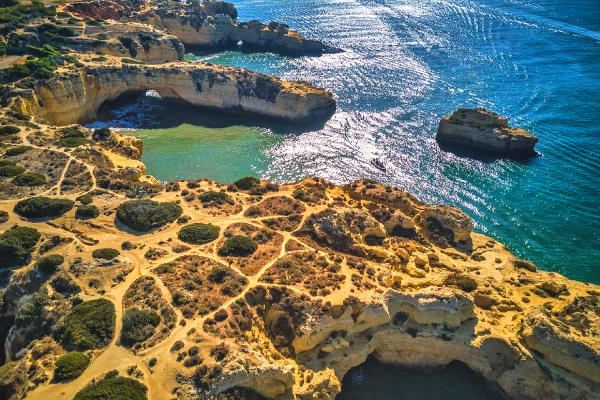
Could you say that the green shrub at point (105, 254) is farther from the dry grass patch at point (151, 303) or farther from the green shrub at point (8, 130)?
the green shrub at point (8, 130)

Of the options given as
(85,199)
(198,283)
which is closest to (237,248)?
(198,283)

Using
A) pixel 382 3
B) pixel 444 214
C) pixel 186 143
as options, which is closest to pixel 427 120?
pixel 444 214

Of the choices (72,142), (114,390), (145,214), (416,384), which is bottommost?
(416,384)

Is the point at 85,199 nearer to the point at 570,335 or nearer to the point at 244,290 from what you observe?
the point at 244,290

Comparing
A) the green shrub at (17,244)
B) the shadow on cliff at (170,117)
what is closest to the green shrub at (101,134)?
the shadow on cliff at (170,117)

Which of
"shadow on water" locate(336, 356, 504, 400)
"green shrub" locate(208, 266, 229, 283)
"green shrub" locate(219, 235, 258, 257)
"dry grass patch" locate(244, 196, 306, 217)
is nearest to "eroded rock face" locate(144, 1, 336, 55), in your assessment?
"dry grass patch" locate(244, 196, 306, 217)

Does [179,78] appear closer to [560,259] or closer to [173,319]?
[173,319]
